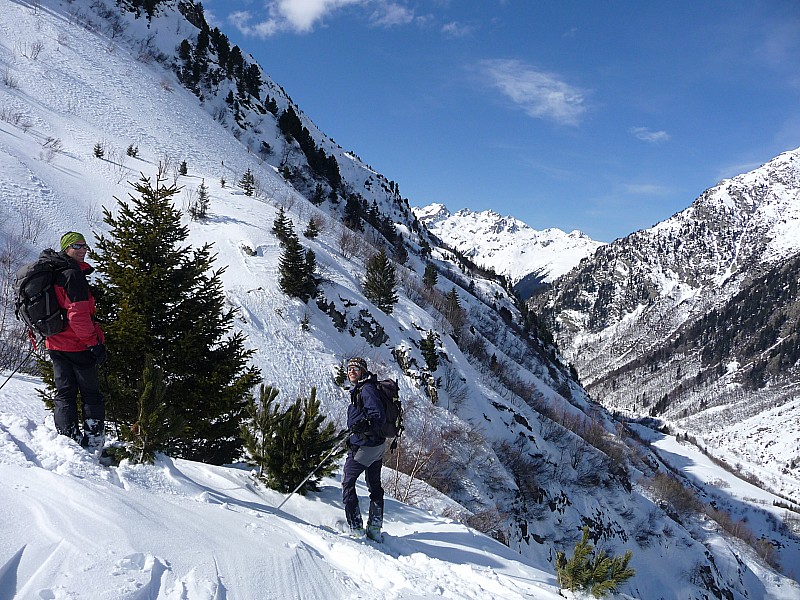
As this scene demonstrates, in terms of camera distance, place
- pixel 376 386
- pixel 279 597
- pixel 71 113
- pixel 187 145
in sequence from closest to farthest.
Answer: pixel 279 597, pixel 376 386, pixel 71 113, pixel 187 145

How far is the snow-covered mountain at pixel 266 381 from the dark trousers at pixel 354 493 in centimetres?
48

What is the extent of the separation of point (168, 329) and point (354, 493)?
3.97m

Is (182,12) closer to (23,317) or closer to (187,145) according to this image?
(187,145)

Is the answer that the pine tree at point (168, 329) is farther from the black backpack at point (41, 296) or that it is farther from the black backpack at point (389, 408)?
the black backpack at point (389, 408)

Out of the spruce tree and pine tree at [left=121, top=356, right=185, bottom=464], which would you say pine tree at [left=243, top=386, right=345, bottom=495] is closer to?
pine tree at [left=121, top=356, right=185, bottom=464]

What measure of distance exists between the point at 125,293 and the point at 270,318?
1314 cm

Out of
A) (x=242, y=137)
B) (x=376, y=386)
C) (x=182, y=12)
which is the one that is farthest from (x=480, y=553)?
(x=182, y=12)

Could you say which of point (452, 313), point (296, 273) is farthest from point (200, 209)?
point (452, 313)

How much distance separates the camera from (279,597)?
3283 mm

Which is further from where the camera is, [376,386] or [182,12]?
[182,12]

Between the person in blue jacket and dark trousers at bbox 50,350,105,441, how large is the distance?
285 cm

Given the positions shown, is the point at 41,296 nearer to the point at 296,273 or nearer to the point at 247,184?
the point at 296,273

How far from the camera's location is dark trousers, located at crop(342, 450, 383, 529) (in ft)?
18.1

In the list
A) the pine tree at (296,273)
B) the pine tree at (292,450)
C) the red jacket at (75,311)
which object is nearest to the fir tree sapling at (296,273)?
the pine tree at (296,273)
